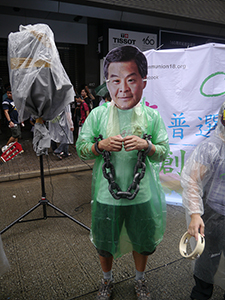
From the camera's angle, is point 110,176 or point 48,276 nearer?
point 110,176

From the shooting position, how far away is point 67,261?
2.59 meters

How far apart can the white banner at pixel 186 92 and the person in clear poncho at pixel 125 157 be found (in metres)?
1.88

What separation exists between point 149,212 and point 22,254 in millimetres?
1672

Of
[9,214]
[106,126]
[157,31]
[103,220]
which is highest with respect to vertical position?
[157,31]

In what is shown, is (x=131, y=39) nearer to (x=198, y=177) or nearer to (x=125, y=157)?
(x=125, y=157)

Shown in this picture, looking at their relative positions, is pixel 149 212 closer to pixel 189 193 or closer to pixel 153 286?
pixel 189 193

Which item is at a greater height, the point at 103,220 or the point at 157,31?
the point at 157,31

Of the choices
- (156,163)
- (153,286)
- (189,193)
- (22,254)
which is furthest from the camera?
(22,254)

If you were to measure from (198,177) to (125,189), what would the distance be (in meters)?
0.51

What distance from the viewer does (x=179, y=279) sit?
7.64 feet

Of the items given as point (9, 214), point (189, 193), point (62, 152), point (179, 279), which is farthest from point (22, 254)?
point (62, 152)

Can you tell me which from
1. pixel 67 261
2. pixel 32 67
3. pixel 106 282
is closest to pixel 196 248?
pixel 106 282

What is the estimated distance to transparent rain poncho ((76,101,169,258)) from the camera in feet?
5.94

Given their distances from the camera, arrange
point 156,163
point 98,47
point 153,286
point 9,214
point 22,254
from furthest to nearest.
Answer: point 98,47 < point 9,214 < point 22,254 < point 153,286 < point 156,163
